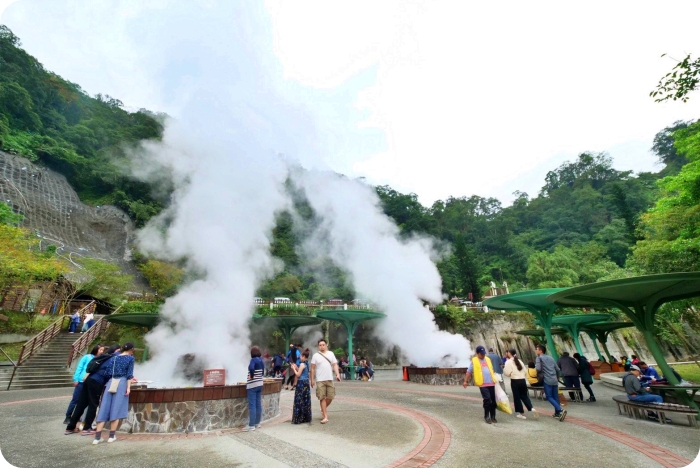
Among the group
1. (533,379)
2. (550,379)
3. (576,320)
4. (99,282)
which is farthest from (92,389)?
(99,282)

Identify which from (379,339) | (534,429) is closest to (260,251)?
(534,429)

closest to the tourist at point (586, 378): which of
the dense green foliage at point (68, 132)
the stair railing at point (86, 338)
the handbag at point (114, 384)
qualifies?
the handbag at point (114, 384)

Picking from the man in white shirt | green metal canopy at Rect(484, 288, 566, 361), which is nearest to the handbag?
the man in white shirt

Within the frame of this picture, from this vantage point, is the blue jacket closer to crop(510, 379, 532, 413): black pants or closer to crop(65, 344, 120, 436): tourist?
crop(65, 344, 120, 436): tourist

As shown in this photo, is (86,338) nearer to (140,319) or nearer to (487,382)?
(140,319)

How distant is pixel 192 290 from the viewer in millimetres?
10438

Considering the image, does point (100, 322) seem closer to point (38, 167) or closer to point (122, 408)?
point (122, 408)

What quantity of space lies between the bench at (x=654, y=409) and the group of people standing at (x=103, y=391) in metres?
9.16

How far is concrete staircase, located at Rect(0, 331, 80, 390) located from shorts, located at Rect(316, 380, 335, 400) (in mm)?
12868

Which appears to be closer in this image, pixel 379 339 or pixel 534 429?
pixel 534 429

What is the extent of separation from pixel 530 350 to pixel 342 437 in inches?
1080

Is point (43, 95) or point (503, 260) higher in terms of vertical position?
point (43, 95)

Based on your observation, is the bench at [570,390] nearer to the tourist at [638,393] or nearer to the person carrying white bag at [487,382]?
the tourist at [638,393]

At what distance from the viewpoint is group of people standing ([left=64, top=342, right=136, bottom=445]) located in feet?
16.3
